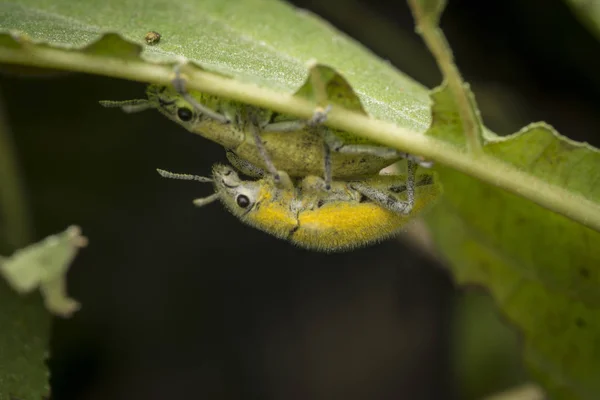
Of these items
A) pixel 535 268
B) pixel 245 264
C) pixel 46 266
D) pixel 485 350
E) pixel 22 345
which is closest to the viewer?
pixel 46 266

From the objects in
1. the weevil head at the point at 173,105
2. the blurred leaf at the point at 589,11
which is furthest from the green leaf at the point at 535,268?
the weevil head at the point at 173,105

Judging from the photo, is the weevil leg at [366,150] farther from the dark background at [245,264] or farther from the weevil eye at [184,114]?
the dark background at [245,264]

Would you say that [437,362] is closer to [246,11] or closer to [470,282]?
[470,282]

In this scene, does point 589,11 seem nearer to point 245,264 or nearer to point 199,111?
point 199,111

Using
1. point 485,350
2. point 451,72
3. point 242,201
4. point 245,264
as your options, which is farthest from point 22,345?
point 485,350

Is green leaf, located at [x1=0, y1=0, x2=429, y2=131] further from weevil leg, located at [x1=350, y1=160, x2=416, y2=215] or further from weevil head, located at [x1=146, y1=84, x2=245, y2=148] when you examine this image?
weevil leg, located at [x1=350, y1=160, x2=416, y2=215]

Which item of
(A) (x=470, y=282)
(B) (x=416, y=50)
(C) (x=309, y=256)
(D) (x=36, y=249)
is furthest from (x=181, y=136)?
(D) (x=36, y=249)
